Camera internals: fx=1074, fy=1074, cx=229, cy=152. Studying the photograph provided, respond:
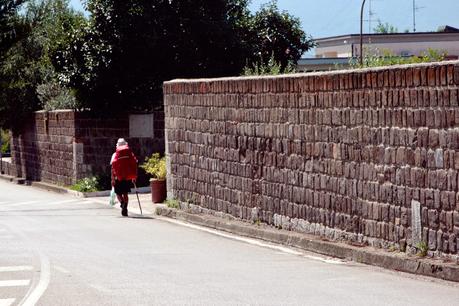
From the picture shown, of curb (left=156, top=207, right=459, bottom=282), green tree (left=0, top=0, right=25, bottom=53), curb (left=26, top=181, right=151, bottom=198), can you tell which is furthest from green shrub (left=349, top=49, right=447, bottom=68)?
green tree (left=0, top=0, right=25, bottom=53)

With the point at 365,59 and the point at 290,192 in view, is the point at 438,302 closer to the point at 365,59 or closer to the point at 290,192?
the point at 290,192

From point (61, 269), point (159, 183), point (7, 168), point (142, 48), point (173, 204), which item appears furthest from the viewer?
point (7, 168)

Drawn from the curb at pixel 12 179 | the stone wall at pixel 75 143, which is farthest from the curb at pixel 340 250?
the curb at pixel 12 179

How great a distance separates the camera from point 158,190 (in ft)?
83.8

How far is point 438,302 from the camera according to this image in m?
10.1

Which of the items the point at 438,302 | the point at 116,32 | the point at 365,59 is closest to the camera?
the point at 438,302

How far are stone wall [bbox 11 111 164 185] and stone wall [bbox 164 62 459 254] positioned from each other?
10.8 metres

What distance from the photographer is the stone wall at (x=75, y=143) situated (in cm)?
3300

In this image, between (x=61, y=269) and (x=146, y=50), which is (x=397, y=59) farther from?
(x=146, y=50)

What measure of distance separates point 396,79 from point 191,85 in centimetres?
852

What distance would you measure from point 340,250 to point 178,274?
10.0 feet

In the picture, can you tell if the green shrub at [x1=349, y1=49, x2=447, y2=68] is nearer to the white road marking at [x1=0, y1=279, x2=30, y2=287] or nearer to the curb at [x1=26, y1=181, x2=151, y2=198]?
the white road marking at [x1=0, y1=279, x2=30, y2=287]

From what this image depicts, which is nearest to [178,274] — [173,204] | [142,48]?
[173,204]

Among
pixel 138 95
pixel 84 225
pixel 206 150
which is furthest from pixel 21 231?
pixel 138 95
